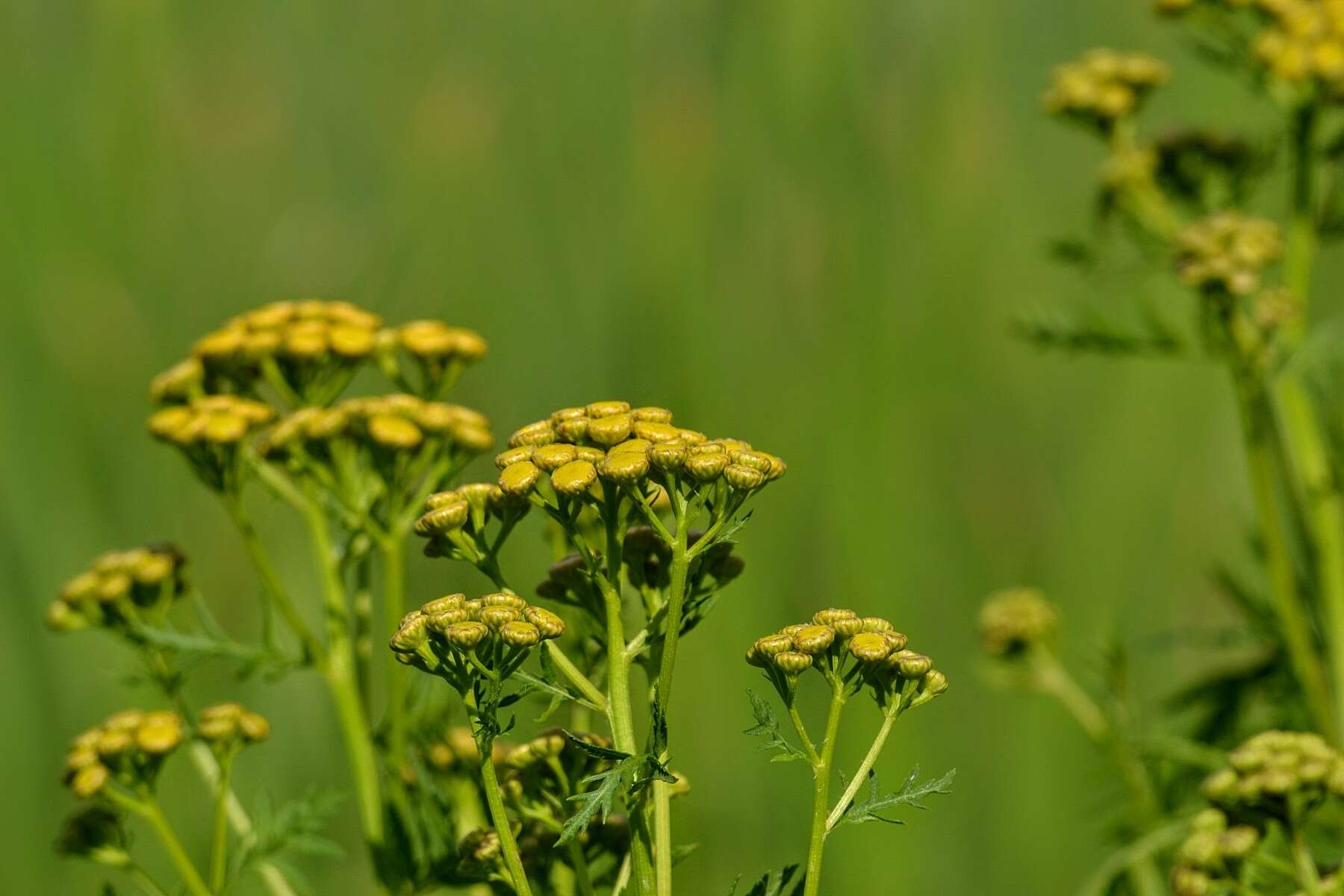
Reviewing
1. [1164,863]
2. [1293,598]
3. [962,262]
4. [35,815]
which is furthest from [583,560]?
[962,262]

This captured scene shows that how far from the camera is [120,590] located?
6.40 feet

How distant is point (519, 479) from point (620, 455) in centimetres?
11

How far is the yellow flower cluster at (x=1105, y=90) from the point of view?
280 cm

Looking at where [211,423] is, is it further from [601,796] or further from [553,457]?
[601,796]

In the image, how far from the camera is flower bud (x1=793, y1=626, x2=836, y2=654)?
4.36ft

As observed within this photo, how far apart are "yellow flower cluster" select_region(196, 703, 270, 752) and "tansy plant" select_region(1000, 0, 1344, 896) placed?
A: 1.27 meters

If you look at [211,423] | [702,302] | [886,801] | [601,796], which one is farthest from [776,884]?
[702,302]

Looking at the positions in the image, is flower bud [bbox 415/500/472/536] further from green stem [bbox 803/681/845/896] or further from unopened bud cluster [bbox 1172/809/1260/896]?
unopened bud cluster [bbox 1172/809/1260/896]

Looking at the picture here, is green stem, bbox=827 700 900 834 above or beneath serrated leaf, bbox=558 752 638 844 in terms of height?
beneath

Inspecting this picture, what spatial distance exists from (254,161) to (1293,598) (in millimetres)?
4029

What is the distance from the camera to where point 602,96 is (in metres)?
5.00

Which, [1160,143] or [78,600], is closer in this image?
[78,600]

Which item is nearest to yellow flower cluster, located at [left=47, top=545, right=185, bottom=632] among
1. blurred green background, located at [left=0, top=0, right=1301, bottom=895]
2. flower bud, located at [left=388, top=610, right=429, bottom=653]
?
flower bud, located at [left=388, top=610, right=429, bottom=653]

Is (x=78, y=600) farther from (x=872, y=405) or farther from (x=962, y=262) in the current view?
(x=962, y=262)
